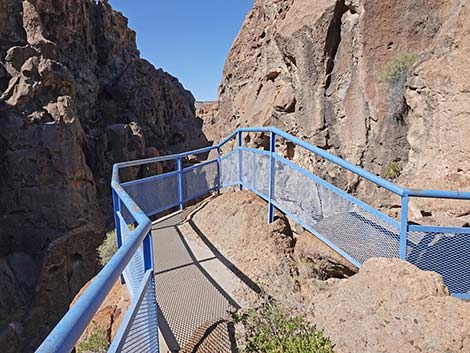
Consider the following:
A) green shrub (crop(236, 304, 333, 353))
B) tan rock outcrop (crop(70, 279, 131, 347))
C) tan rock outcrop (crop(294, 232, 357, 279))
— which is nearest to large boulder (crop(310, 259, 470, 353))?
green shrub (crop(236, 304, 333, 353))

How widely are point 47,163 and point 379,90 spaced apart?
18.9m

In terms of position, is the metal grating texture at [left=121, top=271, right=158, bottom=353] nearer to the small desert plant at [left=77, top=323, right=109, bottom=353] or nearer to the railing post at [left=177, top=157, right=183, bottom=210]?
Result: the small desert plant at [left=77, top=323, right=109, bottom=353]

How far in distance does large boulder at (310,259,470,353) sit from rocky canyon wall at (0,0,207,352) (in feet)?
54.2

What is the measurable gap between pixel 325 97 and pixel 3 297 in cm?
1814

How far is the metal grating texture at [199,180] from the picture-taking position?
21.7 ft

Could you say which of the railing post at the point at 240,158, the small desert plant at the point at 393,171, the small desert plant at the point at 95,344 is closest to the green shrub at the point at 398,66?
the small desert plant at the point at 393,171

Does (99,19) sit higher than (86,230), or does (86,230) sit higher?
(99,19)

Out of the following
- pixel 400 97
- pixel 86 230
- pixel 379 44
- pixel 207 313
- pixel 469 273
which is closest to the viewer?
pixel 469 273

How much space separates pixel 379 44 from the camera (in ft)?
20.8

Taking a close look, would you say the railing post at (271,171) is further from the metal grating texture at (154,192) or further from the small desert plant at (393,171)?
the small desert plant at (393,171)

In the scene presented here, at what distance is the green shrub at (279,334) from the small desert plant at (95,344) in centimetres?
134

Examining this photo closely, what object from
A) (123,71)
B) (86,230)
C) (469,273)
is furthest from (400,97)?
(123,71)

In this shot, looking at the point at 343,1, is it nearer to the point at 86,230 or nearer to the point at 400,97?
the point at 400,97

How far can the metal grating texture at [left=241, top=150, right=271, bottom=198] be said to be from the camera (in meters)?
5.25
